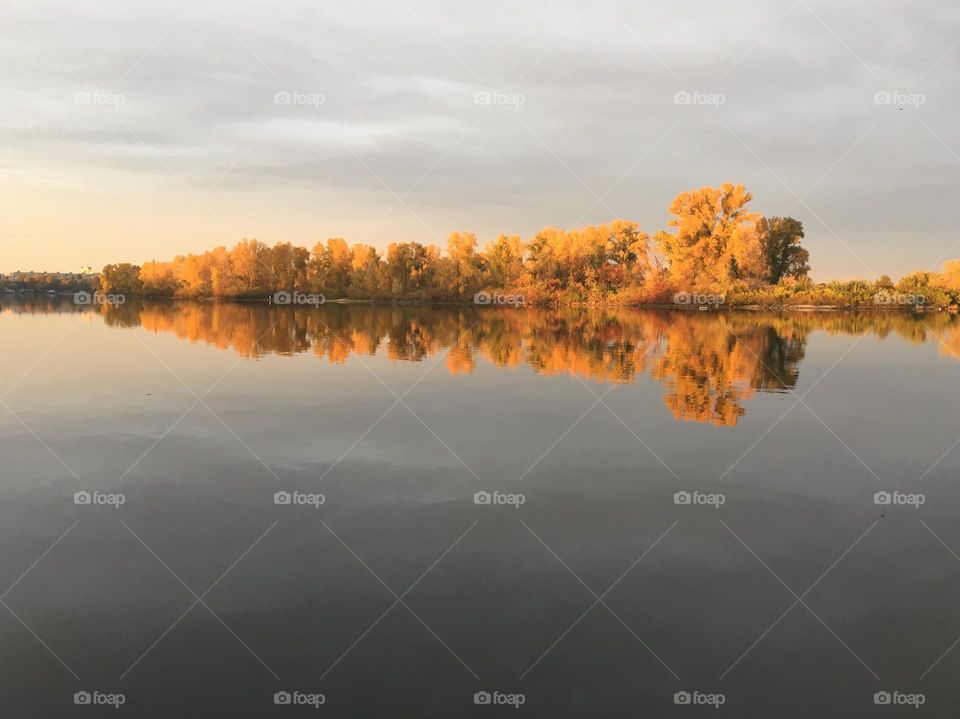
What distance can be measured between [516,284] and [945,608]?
109201 mm

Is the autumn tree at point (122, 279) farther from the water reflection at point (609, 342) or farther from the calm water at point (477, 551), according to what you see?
the calm water at point (477, 551)

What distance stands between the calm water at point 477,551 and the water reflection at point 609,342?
287 cm

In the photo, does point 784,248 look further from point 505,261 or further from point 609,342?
point 609,342

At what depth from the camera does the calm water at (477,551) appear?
10.4m

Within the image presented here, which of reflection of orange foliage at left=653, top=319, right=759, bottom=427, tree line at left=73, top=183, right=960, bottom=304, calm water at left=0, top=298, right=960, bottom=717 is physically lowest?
calm water at left=0, top=298, right=960, bottom=717

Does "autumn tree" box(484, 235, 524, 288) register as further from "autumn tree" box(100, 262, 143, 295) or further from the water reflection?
"autumn tree" box(100, 262, 143, 295)

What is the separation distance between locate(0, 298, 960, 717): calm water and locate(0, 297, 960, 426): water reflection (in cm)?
287

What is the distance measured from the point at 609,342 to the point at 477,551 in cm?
3652

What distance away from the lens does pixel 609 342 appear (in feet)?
162

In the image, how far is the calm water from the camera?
1040 centimetres

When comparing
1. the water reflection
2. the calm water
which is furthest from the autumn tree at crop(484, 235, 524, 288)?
the calm water

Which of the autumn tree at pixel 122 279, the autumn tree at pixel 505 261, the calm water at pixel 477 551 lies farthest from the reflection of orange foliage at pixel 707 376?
the autumn tree at pixel 122 279

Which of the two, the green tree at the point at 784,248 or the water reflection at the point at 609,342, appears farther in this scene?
the green tree at the point at 784,248

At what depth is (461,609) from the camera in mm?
11930
